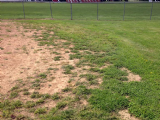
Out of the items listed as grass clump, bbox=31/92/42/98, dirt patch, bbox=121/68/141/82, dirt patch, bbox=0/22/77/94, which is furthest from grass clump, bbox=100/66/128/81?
grass clump, bbox=31/92/42/98

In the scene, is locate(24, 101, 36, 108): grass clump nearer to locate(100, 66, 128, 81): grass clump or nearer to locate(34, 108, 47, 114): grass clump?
locate(34, 108, 47, 114): grass clump

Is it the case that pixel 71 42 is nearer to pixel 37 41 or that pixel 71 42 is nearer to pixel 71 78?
pixel 37 41

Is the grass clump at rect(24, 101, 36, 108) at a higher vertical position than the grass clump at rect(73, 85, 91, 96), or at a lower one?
lower

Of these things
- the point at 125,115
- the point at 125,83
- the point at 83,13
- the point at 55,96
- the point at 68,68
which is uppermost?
the point at 83,13

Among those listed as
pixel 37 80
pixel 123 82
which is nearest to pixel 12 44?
pixel 37 80

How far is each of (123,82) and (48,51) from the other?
4223 mm

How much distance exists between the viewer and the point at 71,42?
9227mm

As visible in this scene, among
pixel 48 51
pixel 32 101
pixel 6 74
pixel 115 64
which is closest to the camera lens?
pixel 32 101

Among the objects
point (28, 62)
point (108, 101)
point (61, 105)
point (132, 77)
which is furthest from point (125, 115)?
point (28, 62)

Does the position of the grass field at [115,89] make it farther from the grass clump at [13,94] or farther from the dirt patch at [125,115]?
the grass clump at [13,94]

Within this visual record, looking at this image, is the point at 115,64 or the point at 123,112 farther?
the point at 115,64

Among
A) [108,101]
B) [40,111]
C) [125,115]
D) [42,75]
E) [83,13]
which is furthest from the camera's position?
[83,13]

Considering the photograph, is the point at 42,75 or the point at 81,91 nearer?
the point at 81,91

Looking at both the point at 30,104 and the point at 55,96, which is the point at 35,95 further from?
the point at 55,96
